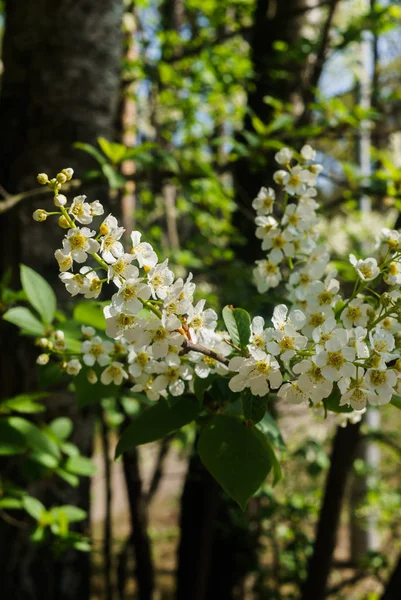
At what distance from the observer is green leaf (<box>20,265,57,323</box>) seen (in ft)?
3.55

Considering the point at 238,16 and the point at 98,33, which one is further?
the point at 238,16

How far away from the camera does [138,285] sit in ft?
2.09

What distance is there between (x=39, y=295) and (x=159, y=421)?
1.45 feet

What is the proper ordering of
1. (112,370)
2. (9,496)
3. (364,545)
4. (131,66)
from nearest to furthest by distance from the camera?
(112,370) < (9,496) < (131,66) < (364,545)

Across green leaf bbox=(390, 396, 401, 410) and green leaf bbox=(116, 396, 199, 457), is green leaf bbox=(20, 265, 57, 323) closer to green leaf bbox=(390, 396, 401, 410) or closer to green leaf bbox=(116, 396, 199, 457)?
green leaf bbox=(116, 396, 199, 457)

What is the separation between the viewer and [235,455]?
2.41 ft

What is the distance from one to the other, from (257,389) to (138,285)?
0.17 m

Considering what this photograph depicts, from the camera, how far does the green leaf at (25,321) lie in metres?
1.03

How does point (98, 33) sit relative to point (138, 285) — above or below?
above

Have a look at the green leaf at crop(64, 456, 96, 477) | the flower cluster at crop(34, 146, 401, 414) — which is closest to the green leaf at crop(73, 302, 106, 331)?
the flower cluster at crop(34, 146, 401, 414)

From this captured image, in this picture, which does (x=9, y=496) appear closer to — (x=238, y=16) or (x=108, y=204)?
(x=108, y=204)

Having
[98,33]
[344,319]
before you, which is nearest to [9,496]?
[344,319]

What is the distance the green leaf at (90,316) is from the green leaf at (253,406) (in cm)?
37

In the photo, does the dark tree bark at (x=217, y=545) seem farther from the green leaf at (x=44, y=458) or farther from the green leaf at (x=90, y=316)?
the green leaf at (x=90, y=316)
